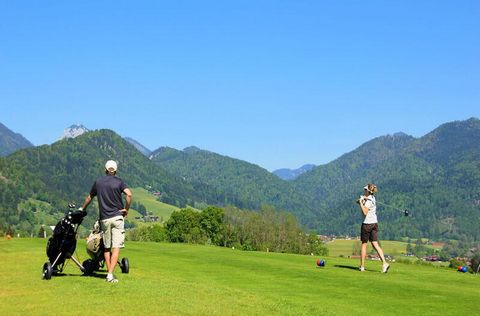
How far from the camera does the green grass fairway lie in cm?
1277

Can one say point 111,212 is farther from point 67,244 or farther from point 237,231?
point 237,231

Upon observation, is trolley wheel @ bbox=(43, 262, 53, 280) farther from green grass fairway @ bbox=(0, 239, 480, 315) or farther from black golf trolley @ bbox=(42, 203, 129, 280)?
black golf trolley @ bbox=(42, 203, 129, 280)

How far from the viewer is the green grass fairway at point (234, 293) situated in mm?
12766

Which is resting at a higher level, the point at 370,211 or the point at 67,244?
the point at 370,211

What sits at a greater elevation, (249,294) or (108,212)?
(108,212)

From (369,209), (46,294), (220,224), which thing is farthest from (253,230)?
(46,294)

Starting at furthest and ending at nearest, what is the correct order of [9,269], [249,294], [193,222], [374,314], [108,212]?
[193,222] → [9,269] → [108,212] → [249,294] → [374,314]

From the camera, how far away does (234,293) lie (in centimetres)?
1507

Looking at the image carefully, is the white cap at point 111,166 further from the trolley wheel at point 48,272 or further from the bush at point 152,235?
the bush at point 152,235

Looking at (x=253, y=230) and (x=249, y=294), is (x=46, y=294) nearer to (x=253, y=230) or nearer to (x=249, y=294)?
(x=249, y=294)

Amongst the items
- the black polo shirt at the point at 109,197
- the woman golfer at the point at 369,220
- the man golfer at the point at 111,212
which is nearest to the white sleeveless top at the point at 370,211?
the woman golfer at the point at 369,220

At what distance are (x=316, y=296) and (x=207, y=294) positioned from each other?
2970 millimetres

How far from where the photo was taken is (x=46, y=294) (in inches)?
558

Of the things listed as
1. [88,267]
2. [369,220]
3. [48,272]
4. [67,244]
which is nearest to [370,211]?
[369,220]
